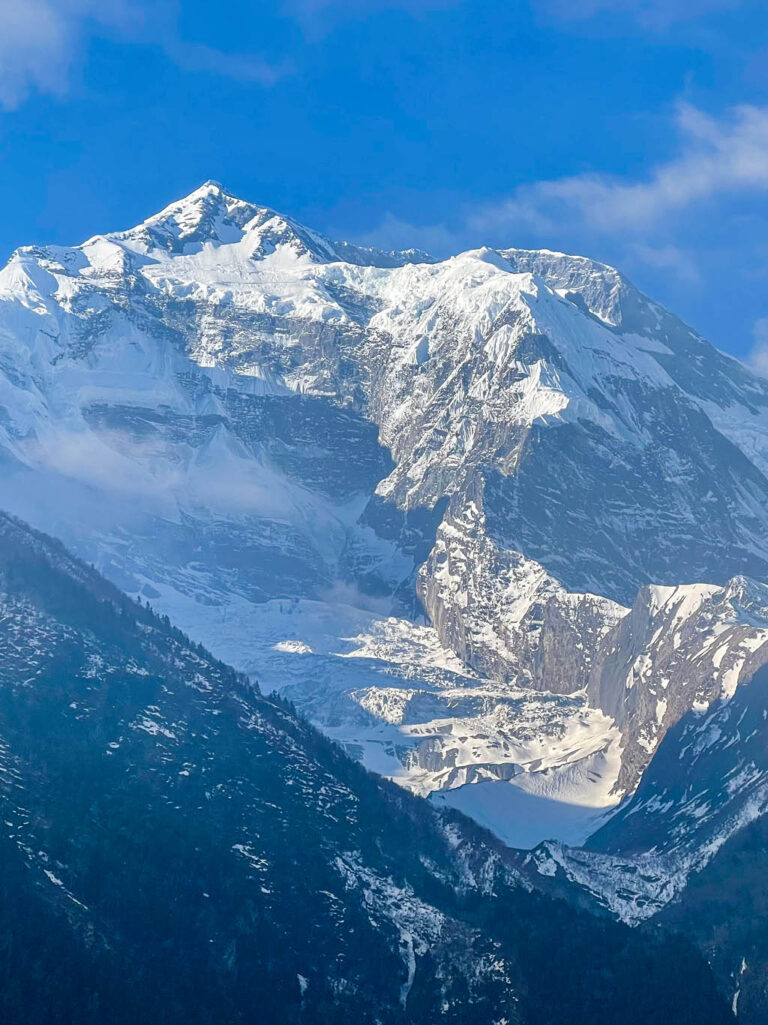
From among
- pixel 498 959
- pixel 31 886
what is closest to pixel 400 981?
pixel 498 959

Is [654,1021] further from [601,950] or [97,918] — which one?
[97,918]

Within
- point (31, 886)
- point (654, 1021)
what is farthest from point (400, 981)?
point (31, 886)

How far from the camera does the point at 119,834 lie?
623 ft

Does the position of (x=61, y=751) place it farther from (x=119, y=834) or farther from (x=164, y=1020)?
(x=164, y=1020)

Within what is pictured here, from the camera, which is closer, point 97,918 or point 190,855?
point 97,918

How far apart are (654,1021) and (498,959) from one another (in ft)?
47.2

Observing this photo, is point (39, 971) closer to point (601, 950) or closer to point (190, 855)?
point (190, 855)

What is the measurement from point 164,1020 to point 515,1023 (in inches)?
1238

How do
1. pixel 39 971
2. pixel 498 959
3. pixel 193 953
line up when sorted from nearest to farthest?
pixel 39 971 → pixel 193 953 → pixel 498 959

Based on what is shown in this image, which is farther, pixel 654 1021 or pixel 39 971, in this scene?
pixel 654 1021

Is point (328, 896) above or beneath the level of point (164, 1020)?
above

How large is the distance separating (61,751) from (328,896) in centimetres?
2711

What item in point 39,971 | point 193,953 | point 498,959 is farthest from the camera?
point 498,959

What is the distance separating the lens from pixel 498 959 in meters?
192
